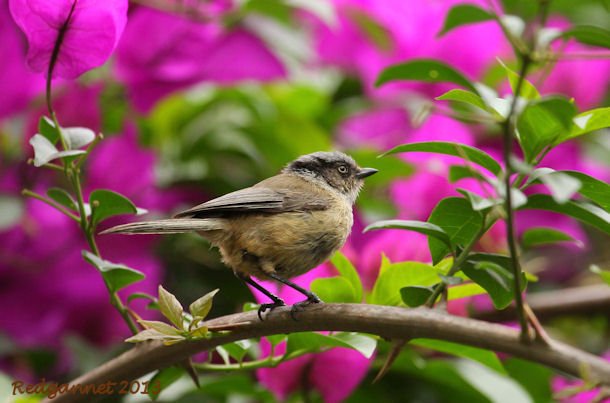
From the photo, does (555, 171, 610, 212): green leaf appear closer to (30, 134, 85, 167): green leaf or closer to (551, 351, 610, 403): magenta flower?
(30, 134, 85, 167): green leaf

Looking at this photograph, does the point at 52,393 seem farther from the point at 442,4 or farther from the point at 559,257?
the point at 559,257

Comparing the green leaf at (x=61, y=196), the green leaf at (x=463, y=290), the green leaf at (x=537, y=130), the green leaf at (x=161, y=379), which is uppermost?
the green leaf at (x=537, y=130)

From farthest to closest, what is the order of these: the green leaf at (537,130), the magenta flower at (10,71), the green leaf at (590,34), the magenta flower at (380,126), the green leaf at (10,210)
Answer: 1. the magenta flower at (380,126)
2. the magenta flower at (10,71)
3. the green leaf at (10,210)
4. the green leaf at (537,130)
5. the green leaf at (590,34)

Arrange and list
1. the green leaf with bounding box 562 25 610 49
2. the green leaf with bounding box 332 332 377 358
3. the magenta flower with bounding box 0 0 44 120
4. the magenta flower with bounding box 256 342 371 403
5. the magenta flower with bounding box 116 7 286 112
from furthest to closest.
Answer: the magenta flower with bounding box 116 7 286 112 < the magenta flower with bounding box 0 0 44 120 < the magenta flower with bounding box 256 342 371 403 < the green leaf with bounding box 332 332 377 358 < the green leaf with bounding box 562 25 610 49

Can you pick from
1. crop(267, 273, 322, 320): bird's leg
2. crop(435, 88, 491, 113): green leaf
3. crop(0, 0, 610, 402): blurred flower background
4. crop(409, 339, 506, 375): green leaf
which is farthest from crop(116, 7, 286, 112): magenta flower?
crop(435, 88, 491, 113): green leaf

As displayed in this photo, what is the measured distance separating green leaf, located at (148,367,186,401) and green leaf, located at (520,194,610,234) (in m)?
0.65

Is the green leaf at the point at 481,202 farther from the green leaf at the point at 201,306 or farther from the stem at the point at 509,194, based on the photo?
the green leaf at the point at 201,306

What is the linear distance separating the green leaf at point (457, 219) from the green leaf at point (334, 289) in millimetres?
222

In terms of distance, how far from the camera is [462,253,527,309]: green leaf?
1.05 m

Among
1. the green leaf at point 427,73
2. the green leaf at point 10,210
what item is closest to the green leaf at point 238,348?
the green leaf at point 427,73

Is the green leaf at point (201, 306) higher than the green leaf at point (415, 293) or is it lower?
lower

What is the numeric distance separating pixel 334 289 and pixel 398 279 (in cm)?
12

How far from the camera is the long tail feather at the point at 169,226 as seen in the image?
135cm

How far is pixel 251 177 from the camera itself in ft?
7.88
